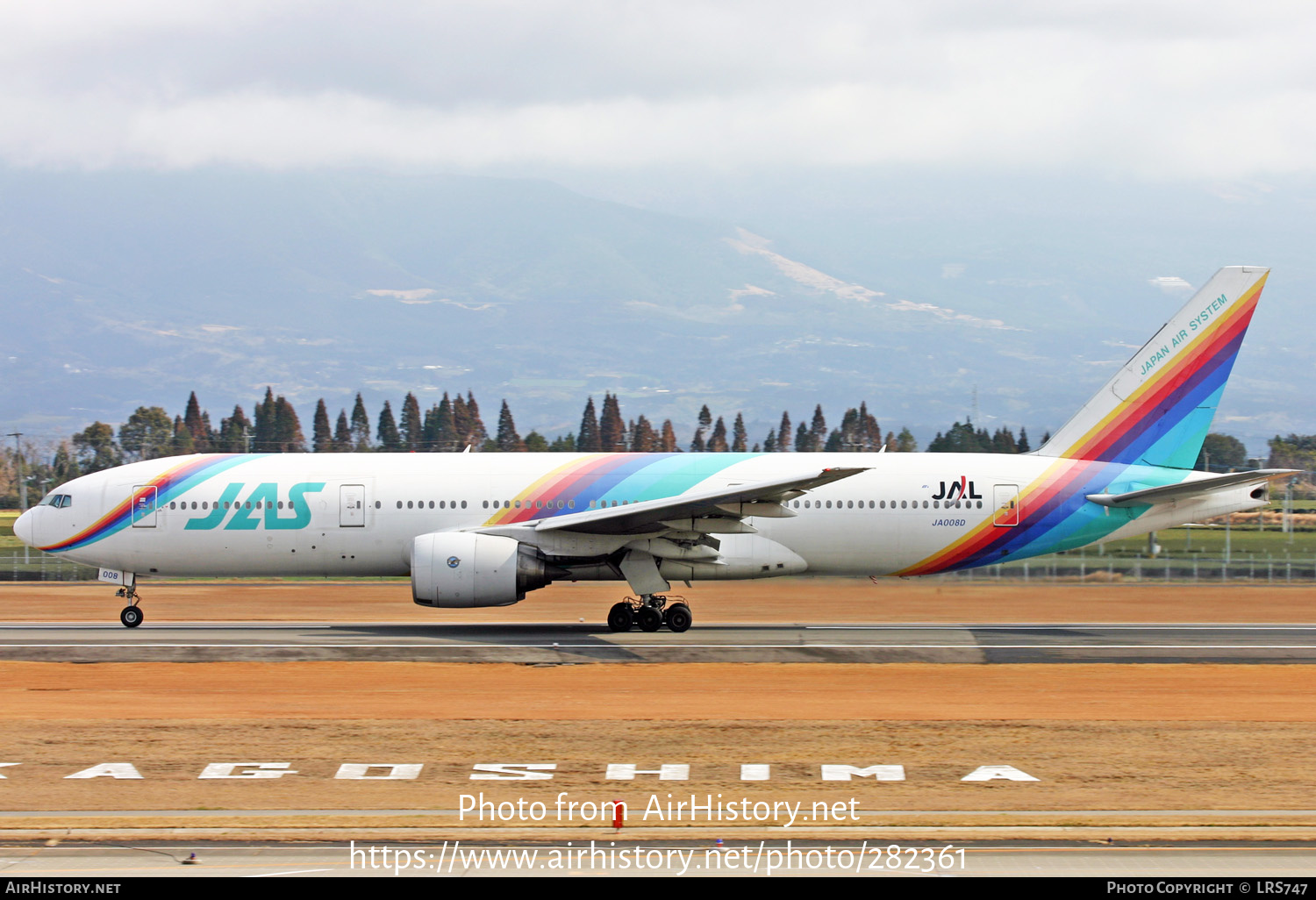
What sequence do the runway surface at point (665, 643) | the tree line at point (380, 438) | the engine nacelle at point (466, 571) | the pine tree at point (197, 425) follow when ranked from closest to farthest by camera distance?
the runway surface at point (665, 643) < the engine nacelle at point (466, 571) < the tree line at point (380, 438) < the pine tree at point (197, 425)

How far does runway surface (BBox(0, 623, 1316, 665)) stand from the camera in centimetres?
2372

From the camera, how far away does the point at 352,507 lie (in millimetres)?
28969

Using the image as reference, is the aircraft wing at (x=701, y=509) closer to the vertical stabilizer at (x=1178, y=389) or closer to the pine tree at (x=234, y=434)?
the vertical stabilizer at (x=1178, y=389)

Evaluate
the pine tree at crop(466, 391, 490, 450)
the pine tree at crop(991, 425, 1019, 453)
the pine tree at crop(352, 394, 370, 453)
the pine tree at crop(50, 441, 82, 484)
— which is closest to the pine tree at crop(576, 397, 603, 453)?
the pine tree at crop(466, 391, 490, 450)

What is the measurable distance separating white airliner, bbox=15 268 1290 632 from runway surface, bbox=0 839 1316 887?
56.7 feet

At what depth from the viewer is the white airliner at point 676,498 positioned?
28844 mm

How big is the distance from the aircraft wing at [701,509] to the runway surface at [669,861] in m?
15.2

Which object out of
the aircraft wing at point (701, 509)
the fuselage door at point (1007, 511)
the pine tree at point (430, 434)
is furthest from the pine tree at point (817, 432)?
the aircraft wing at point (701, 509)

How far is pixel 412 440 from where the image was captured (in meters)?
162

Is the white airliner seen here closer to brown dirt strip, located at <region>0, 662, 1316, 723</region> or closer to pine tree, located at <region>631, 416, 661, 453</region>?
brown dirt strip, located at <region>0, 662, 1316, 723</region>

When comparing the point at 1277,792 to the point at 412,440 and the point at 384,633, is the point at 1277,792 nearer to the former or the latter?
the point at 384,633

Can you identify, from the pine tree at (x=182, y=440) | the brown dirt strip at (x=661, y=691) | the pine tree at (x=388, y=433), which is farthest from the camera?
the pine tree at (x=388, y=433)
